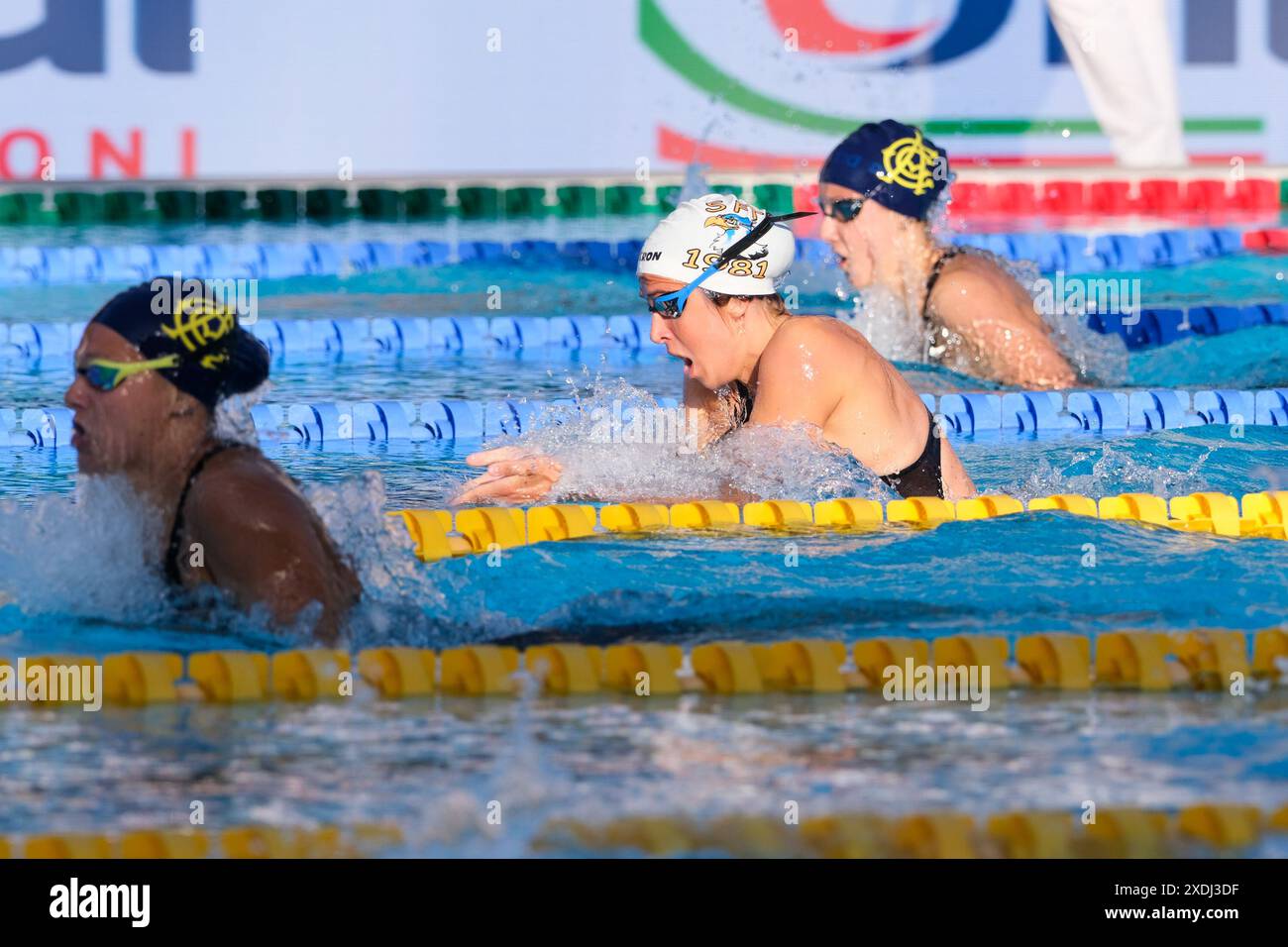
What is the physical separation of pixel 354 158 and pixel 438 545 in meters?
6.75

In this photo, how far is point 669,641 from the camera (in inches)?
126

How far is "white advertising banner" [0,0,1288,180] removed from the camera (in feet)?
33.5

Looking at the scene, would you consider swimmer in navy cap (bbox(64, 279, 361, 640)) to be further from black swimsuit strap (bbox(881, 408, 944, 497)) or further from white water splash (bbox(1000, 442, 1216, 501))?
white water splash (bbox(1000, 442, 1216, 501))

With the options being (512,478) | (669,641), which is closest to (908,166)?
(512,478)

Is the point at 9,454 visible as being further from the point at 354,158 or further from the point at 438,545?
the point at 354,158

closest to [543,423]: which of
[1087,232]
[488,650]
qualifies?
[488,650]

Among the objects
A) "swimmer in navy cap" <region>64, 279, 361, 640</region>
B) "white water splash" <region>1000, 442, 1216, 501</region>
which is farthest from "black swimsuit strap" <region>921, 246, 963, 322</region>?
"swimmer in navy cap" <region>64, 279, 361, 640</region>

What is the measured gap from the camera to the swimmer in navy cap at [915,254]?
5340 mm

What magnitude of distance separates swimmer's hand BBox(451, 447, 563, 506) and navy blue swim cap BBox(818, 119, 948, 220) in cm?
155

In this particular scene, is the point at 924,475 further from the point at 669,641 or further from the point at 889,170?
the point at 889,170

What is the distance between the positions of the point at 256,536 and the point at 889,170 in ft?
10.0

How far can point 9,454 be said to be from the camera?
5176 mm

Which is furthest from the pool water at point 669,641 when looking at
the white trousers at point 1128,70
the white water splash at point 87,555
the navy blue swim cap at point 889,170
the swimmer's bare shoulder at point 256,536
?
the white trousers at point 1128,70

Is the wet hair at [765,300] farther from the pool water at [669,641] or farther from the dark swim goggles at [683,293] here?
the pool water at [669,641]
